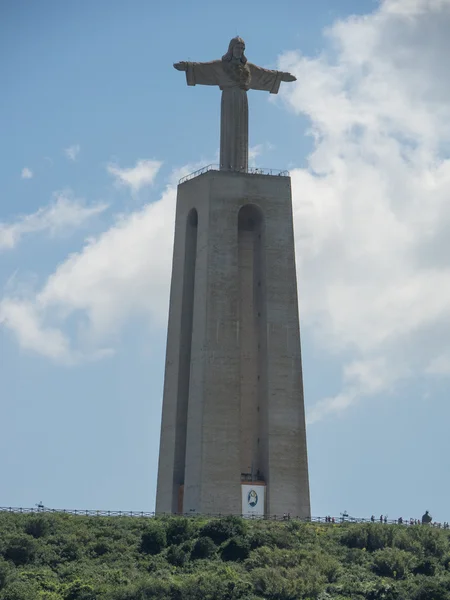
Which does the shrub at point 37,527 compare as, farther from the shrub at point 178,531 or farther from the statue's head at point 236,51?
the statue's head at point 236,51

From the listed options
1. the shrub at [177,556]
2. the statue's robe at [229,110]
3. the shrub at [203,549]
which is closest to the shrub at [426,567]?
the shrub at [203,549]

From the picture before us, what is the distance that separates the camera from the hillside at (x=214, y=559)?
166 feet

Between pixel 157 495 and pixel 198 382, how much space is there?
21.0ft

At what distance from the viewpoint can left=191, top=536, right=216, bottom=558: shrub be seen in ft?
180

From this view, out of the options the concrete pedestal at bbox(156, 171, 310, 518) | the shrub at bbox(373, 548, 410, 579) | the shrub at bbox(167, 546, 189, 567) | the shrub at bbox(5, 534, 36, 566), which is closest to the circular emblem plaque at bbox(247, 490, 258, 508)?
the concrete pedestal at bbox(156, 171, 310, 518)

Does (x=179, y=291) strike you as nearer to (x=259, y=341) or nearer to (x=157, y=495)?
(x=259, y=341)

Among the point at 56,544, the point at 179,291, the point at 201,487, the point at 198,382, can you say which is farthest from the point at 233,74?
the point at 56,544

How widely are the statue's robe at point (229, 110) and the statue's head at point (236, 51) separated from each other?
453mm

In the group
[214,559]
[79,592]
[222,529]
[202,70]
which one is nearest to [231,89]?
[202,70]

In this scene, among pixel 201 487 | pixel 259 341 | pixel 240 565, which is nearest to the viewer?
pixel 240 565

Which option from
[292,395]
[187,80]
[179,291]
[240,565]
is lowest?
[240,565]

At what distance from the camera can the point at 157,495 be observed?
67.6 m

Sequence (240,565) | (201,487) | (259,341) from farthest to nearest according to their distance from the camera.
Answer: (259,341), (201,487), (240,565)

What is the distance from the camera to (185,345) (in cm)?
6838
